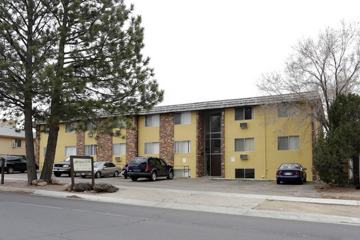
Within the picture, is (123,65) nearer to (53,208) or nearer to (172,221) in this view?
(53,208)

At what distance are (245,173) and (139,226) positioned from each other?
1016 inches

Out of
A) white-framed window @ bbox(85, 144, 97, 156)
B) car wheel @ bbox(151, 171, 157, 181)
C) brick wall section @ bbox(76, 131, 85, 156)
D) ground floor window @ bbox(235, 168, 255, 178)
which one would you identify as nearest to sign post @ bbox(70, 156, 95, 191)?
car wheel @ bbox(151, 171, 157, 181)

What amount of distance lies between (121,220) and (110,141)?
104ft

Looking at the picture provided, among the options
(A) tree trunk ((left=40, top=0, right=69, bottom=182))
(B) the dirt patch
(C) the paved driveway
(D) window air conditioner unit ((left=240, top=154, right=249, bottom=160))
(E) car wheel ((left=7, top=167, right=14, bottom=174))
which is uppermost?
→ (A) tree trunk ((left=40, top=0, right=69, bottom=182))

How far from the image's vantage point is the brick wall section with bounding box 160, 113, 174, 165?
40.1 m

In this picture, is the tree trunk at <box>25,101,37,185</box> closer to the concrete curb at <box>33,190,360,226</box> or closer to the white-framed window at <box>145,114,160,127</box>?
the concrete curb at <box>33,190,360,226</box>

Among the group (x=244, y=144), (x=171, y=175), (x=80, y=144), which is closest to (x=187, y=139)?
(x=171, y=175)

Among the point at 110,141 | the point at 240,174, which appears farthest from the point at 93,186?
the point at 110,141

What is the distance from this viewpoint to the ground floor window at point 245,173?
3622 cm

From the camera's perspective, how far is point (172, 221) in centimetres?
1263

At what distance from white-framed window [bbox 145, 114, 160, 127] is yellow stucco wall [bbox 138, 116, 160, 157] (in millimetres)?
332

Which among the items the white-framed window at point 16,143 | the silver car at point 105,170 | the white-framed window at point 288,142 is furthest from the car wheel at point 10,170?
the white-framed window at point 288,142

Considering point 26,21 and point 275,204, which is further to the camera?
point 26,21

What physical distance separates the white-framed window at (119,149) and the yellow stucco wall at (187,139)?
5827 millimetres
